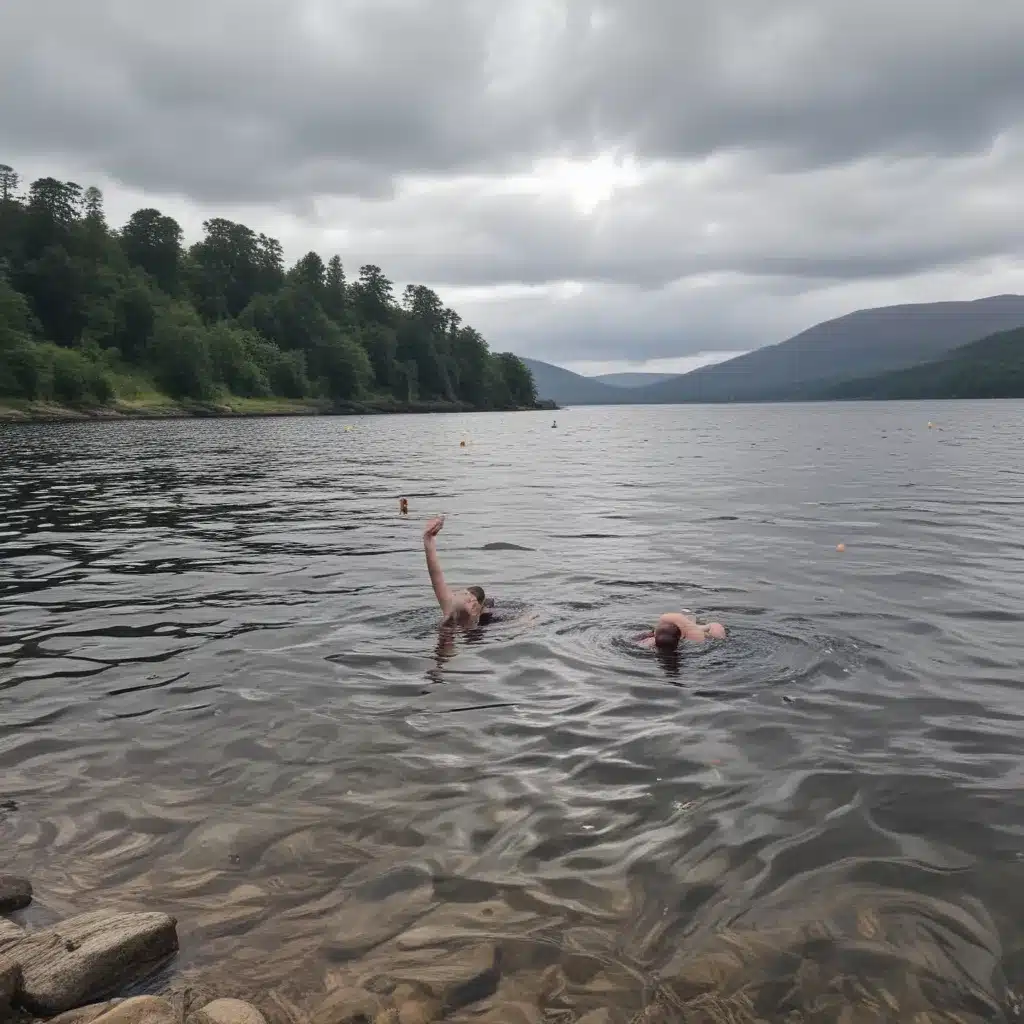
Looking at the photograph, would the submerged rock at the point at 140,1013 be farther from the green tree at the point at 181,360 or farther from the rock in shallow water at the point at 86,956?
the green tree at the point at 181,360

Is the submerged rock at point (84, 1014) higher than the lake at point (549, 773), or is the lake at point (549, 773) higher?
the submerged rock at point (84, 1014)

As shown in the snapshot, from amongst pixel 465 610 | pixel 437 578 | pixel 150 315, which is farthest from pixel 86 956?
pixel 150 315

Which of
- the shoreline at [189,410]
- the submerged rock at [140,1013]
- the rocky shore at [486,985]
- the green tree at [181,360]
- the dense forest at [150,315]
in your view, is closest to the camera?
the submerged rock at [140,1013]

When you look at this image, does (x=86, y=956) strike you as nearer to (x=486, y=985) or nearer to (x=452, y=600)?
(x=486, y=985)

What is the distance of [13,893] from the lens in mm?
5586

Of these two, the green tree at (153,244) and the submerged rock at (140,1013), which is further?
the green tree at (153,244)

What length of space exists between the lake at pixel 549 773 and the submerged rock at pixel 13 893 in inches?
9.9

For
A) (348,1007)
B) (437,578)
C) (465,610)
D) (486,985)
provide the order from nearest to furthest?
(348,1007), (486,985), (437,578), (465,610)

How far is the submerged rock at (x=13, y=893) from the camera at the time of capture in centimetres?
552

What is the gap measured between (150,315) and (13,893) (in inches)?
5904

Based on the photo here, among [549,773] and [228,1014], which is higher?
[228,1014]

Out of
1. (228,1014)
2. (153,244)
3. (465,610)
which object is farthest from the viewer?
(153,244)

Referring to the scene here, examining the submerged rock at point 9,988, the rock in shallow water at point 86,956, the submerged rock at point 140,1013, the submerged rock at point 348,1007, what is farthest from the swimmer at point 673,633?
the submerged rock at point 9,988

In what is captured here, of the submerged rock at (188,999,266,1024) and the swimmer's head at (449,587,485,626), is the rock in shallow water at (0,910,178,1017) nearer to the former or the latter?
the submerged rock at (188,999,266,1024)
